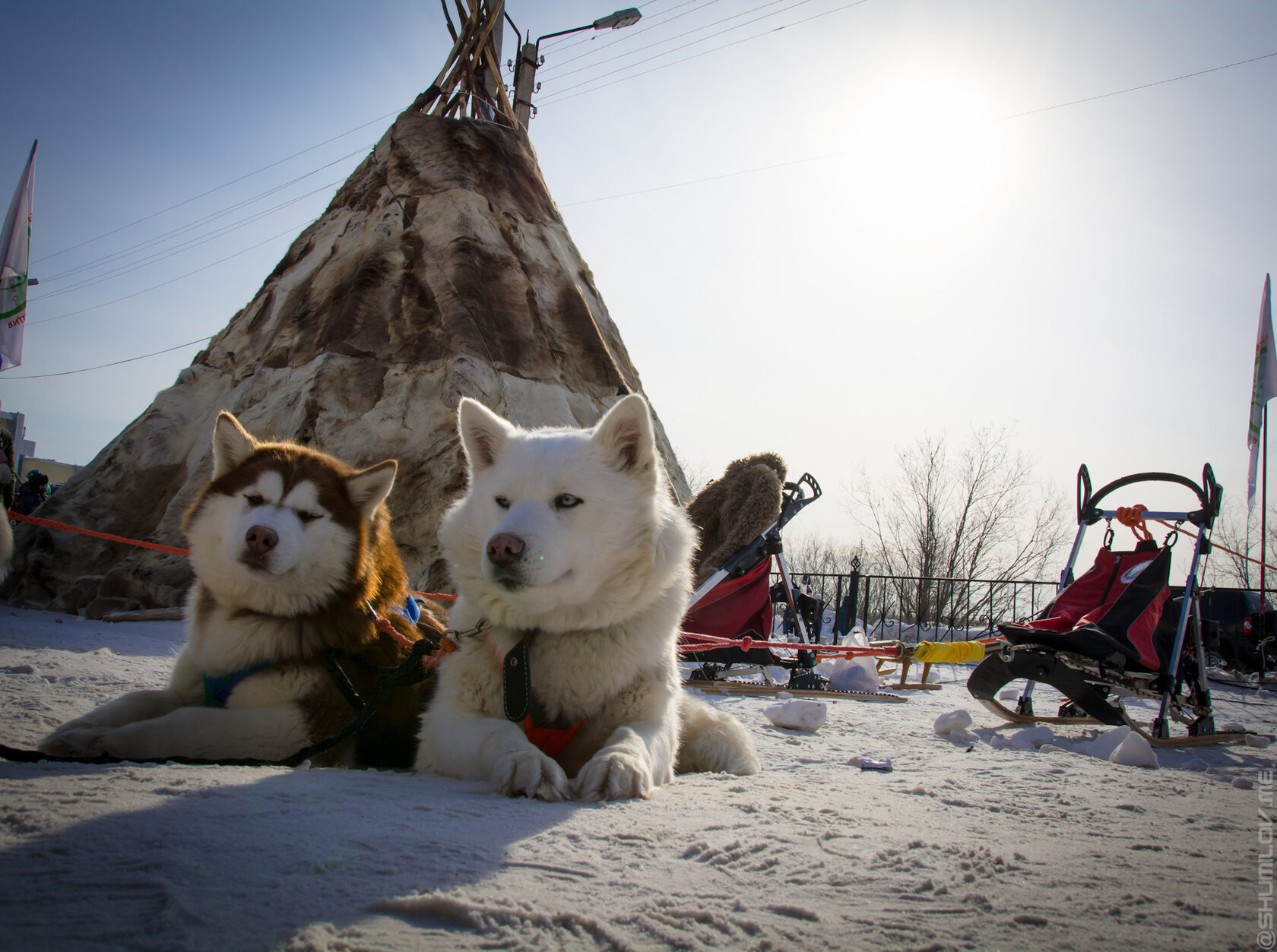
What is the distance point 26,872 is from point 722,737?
206cm

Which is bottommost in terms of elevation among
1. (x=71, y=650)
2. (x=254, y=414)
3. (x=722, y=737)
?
(x=71, y=650)

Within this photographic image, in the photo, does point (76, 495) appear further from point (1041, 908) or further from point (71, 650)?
point (1041, 908)

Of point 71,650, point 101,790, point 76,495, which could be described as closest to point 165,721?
point 101,790

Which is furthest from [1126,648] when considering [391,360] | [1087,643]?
[391,360]

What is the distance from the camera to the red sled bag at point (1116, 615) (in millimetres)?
3998

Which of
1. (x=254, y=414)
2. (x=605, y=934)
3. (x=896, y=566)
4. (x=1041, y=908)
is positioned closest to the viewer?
(x=605, y=934)

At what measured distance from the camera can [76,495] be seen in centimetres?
873

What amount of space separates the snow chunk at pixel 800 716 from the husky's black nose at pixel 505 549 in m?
2.67

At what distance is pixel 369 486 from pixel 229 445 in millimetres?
551

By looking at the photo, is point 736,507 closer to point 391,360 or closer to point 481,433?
point 391,360

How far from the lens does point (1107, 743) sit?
342cm

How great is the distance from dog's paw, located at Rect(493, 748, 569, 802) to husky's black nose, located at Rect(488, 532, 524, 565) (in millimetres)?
528

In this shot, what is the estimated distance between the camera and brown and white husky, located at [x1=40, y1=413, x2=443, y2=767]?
2189 millimetres

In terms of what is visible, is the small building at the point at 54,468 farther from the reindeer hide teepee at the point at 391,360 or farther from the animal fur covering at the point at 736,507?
the animal fur covering at the point at 736,507
